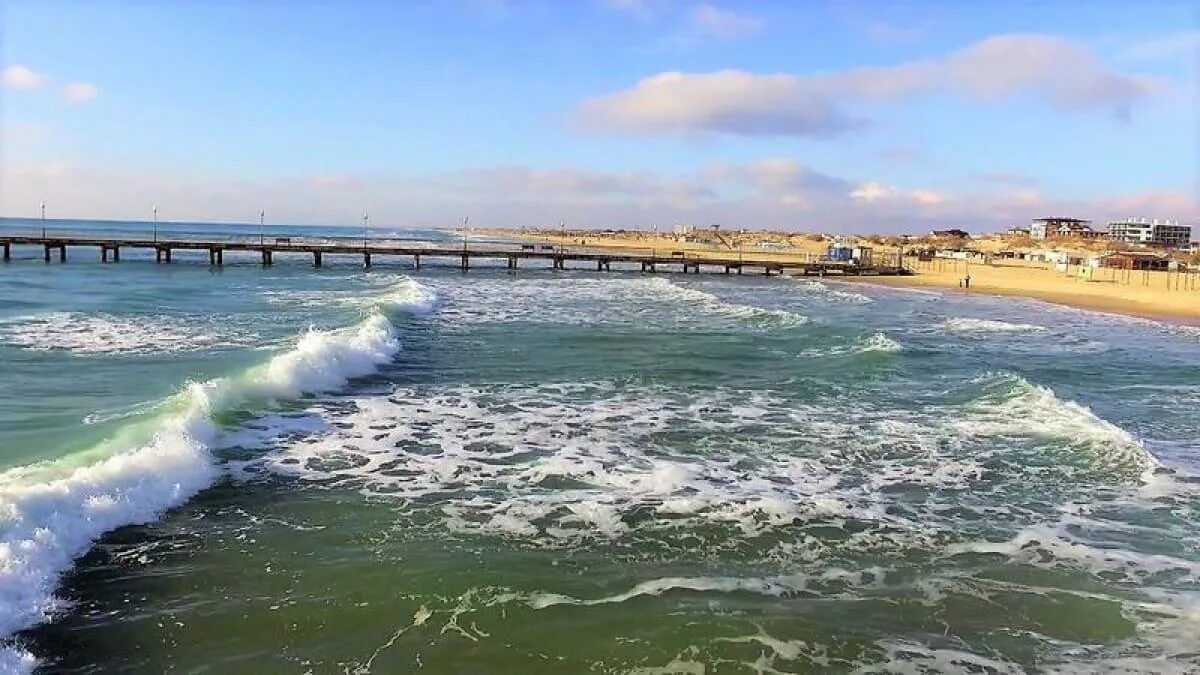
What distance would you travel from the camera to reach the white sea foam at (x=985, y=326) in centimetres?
2911

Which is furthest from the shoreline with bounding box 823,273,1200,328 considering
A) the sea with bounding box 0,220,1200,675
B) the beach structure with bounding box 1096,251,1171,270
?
the sea with bounding box 0,220,1200,675

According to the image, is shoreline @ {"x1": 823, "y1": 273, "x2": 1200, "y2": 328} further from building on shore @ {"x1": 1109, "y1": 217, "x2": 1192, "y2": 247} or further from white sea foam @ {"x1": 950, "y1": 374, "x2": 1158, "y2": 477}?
building on shore @ {"x1": 1109, "y1": 217, "x2": 1192, "y2": 247}

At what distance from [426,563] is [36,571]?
3.12 metres

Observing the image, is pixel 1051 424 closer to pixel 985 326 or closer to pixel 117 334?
pixel 985 326

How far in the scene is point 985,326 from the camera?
30.2m

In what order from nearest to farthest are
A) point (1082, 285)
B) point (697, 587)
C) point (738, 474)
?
1. point (697, 587)
2. point (738, 474)
3. point (1082, 285)

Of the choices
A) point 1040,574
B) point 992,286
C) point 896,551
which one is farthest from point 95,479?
point 992,286

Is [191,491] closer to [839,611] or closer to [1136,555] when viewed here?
[839,611]

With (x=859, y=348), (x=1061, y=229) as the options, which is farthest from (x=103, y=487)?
(x=1061, y=229)

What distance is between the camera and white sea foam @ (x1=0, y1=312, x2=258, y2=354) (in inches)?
776

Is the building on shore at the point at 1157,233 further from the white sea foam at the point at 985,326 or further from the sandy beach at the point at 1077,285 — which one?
the white sea foam at the point at 985,326

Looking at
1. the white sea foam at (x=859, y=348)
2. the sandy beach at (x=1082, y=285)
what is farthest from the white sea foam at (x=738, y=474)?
the sandy beach at (x=1082, y=285)

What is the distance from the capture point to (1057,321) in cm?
3372

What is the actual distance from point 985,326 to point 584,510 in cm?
2488
